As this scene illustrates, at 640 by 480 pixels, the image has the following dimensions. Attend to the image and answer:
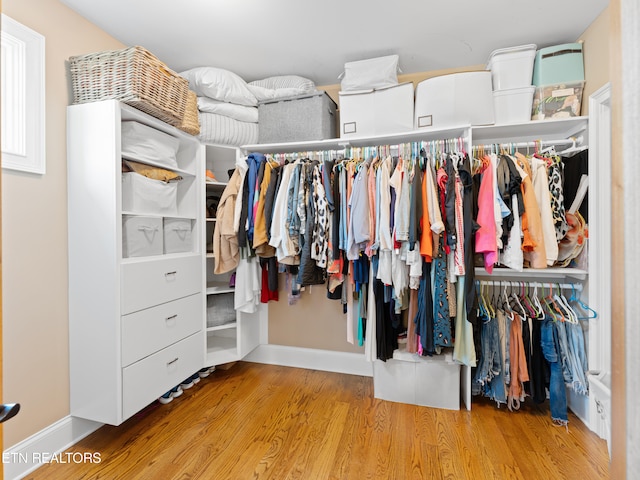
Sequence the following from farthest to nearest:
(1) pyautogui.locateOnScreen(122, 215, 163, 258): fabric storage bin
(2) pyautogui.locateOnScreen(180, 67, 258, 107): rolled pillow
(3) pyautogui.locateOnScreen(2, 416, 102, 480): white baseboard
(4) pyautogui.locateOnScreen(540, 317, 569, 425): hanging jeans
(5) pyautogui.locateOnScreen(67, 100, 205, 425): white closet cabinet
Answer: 1. (2) pyautogui.locateOnScreen(180, 67, 258, 107): rolled pillow
2. (4) pyautogui.locateOnScreen(540, 317, 569, 425): hanging jeans
3. (1) pyautogui.locateOnScreen(122, 215, 163, 258): fabric storage bin
4. (5) pyautogui.locateOnScreen(67, 100, 205, 425): white closet cabinet
5. (3) pyautogui.locateOnScreen(2, 416, 102, 480): white baseboard

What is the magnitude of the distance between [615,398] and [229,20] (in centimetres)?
227

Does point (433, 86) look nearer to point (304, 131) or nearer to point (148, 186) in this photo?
point (304, 131)

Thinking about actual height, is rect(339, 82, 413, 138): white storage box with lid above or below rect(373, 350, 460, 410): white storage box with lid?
above

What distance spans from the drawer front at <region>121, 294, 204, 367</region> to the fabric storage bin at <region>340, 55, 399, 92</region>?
1.89 metres

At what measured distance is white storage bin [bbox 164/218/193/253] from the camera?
2107 mm

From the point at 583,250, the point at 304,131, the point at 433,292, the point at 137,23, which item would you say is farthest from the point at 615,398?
the point at 137,23

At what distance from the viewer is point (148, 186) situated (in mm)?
1932

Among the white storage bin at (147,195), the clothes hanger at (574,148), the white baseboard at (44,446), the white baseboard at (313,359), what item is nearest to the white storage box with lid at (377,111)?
the clothes hanger at (574,148)

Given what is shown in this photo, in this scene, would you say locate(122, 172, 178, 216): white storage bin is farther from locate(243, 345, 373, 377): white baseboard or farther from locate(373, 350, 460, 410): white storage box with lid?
locate(373, 350, 460, 410): white storage box with lid

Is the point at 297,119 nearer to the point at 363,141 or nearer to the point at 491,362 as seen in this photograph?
the point at 363,141

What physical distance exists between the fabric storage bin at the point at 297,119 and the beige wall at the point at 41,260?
3.84 feet

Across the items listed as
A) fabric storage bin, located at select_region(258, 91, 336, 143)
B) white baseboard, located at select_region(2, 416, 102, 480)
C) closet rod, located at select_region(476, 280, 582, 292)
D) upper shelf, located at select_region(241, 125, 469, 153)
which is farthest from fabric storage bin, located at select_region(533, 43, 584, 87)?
white baseboard, located at select_region(2, 416, 102, 480)

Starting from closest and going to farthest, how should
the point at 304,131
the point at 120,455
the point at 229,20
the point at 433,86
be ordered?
1. the point at 120,455
2. the point at 229,20
3. the point at 433,86
4. the point at 304,131

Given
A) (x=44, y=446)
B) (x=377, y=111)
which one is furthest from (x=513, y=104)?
(x=44, y=446)
